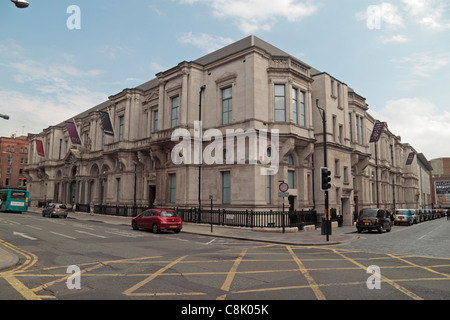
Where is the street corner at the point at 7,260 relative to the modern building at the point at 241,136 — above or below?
below

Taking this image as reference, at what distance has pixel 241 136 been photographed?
24.0 m

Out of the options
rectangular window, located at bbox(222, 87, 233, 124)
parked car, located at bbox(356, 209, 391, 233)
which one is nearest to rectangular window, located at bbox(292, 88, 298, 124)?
rectangular window, located at bbox(222, 87, 233, 124)

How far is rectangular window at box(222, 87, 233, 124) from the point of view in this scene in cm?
2592

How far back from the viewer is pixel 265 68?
82.6 feet

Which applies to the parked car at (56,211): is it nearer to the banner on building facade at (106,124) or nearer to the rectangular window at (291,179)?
the banner on building facade at (106,124)

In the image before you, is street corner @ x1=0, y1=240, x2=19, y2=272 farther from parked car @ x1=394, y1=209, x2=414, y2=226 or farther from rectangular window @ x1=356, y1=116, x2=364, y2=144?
parked car @ x1=394, y1=209, x2=414, y2=226

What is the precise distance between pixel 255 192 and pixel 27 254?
15.3 m

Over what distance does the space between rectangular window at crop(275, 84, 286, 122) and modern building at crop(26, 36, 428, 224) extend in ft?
0.27

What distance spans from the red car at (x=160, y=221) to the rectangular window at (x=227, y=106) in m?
10.2

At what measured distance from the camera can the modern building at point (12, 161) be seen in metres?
81.1

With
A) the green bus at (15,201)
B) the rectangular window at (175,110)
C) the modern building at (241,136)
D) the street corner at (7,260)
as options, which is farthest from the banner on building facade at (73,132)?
the street corner at (7,260)

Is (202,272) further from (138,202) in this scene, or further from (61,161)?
(61,161)

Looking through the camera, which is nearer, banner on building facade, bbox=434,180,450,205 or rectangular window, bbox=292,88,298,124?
rectangular window, bbox=292,88,298,124

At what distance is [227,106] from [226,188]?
706 centimetres
